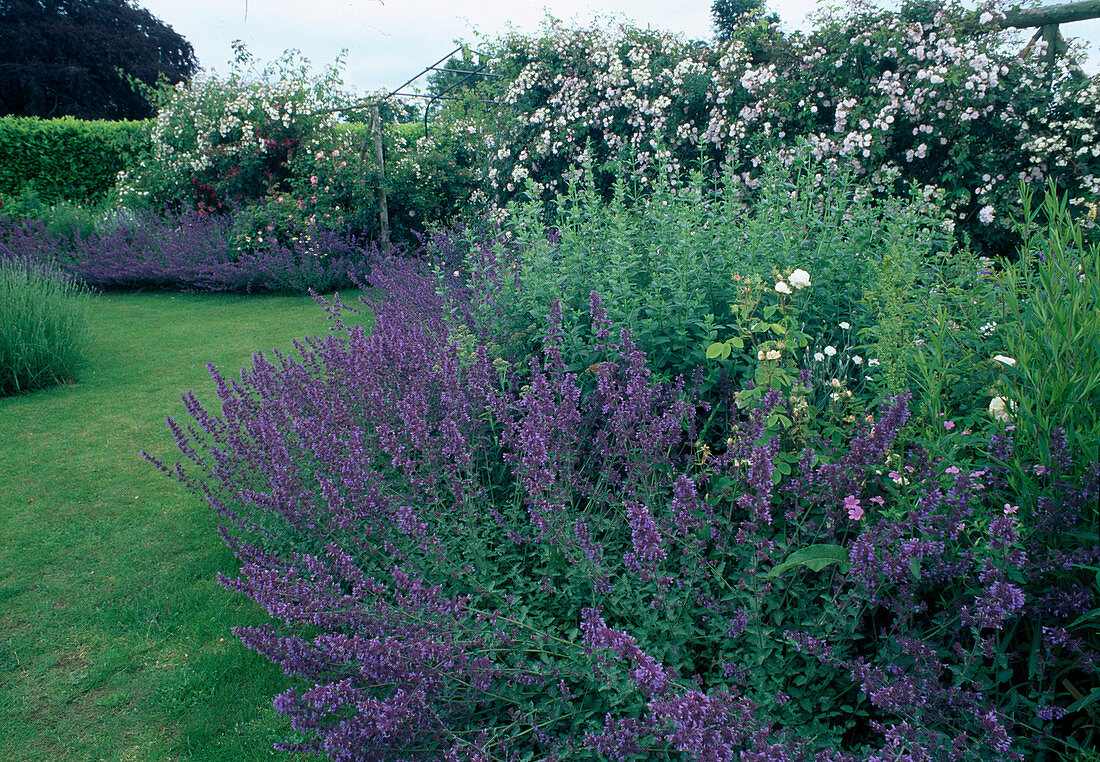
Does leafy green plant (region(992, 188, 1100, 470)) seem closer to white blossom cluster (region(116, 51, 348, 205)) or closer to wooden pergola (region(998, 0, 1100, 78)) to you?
wooden pergola (region(998, 0, 1100, 78))

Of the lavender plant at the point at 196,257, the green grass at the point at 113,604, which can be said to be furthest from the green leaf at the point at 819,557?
the lavender plant at the point at 196,257

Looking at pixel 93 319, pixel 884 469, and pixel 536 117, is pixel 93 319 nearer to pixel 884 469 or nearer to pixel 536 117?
pixel 536 117

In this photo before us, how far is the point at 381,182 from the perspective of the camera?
1095cm

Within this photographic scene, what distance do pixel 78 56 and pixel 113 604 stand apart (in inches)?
1171

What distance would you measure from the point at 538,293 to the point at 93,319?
7.11 m

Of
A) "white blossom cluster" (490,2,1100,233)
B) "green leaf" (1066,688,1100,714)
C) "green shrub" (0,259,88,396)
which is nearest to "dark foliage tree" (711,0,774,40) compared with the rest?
"white blossom cluster" (490,2,1100,233)

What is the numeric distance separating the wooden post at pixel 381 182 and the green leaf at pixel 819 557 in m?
9.40

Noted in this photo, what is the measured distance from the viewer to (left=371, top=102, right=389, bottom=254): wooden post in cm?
1063

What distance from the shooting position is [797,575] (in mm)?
2033

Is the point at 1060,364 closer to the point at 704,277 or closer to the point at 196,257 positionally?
the point at 704,277

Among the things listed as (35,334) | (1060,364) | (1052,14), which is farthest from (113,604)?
(1052,14)

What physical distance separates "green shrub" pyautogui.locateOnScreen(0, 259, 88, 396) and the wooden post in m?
4.91

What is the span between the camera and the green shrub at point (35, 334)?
18.4 ft

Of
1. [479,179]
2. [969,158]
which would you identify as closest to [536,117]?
[479,179]
